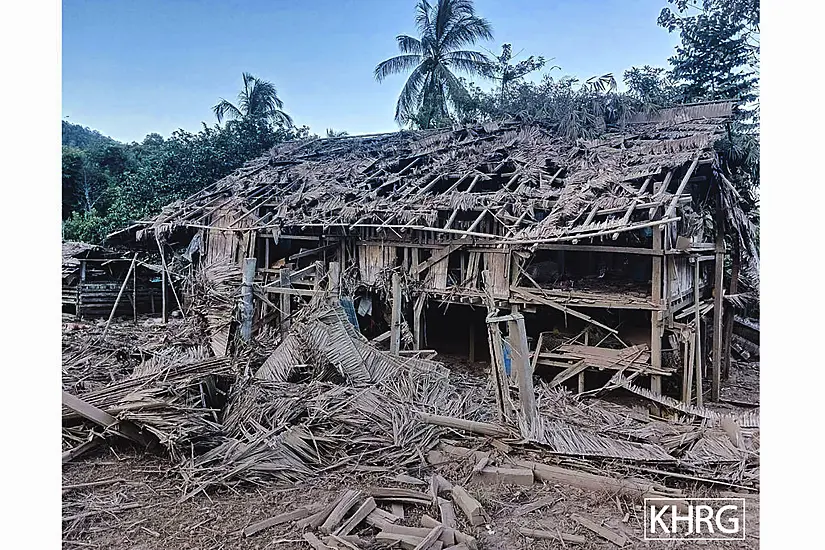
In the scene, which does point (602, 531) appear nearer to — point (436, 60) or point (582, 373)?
point (582, 373)

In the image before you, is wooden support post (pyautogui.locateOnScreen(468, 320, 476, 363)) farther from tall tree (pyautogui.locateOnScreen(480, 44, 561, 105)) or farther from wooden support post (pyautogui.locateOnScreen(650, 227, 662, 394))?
tall tree (pyautogui.locateOnScreen(480, 44, 561, 105))

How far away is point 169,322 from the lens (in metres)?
10.8

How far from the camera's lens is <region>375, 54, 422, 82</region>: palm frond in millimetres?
A: 8909

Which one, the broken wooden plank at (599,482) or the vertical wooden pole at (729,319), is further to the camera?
the vertical wooden pole at (729,319)

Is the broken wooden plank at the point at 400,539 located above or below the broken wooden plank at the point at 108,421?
below

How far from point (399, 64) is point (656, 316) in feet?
19.8

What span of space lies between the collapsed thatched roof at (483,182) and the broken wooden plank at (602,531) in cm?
404

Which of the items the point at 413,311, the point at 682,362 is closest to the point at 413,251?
the point at 413,311

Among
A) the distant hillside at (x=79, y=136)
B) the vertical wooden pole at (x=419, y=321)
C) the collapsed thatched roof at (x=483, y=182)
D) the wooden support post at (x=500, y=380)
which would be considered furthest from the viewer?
the vertical wooden pole at (x=419, y=321)

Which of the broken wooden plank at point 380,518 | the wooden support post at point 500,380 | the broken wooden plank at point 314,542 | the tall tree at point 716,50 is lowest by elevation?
the broken wooden plank at point 314,542

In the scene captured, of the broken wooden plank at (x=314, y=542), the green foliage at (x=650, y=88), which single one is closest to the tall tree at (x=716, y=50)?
the green foliage at (x=650, y=88)

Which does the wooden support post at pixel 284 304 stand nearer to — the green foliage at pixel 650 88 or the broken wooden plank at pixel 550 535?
the broken wooden plank at pixel 550 535

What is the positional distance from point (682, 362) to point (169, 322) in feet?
29.6

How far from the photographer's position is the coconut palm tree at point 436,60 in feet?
27.8
